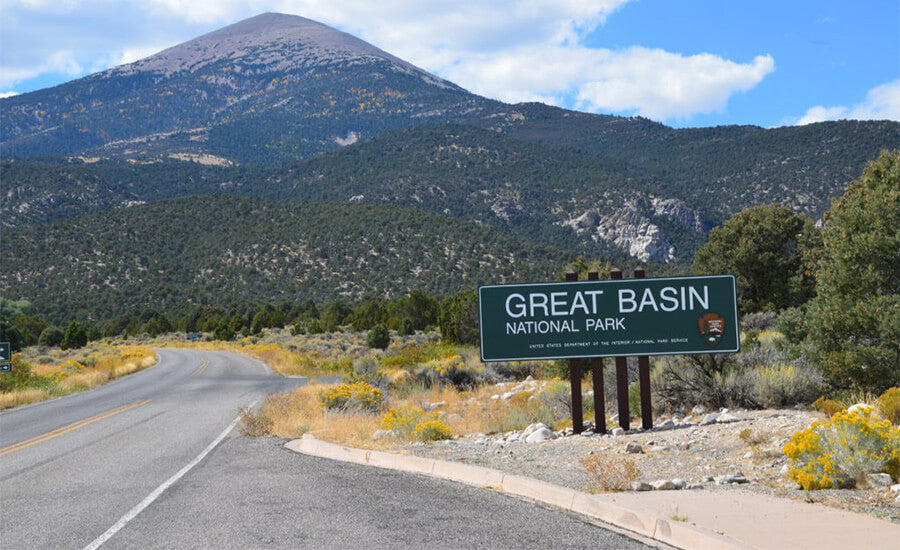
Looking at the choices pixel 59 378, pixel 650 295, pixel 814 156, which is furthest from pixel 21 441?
pixel 814 156

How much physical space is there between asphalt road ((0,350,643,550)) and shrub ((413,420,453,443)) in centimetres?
204

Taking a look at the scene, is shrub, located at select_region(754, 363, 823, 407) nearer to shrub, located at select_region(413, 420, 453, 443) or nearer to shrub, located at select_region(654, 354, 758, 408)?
shrub, located at select_region(654, 354, 758, 408)

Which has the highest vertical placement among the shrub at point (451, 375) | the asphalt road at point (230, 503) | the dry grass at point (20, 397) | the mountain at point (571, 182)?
the mountain at point (571, 182)

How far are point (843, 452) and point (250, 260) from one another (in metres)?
105

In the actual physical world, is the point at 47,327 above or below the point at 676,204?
below

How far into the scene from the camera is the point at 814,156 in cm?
13738

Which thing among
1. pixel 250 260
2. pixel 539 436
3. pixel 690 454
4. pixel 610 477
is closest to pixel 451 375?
pixel 539 436

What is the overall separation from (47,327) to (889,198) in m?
77.0

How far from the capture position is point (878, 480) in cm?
828

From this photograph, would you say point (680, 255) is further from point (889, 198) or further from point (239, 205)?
point (889, 198)

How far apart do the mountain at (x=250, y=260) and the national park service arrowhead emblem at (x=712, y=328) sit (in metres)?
79.4

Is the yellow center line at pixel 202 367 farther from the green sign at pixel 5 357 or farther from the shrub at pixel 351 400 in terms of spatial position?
the shrub at pixel 351 400

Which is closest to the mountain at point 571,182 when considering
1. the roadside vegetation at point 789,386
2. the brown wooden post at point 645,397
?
the roadside vegetation at point 789,386

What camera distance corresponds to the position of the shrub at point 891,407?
10.5m
